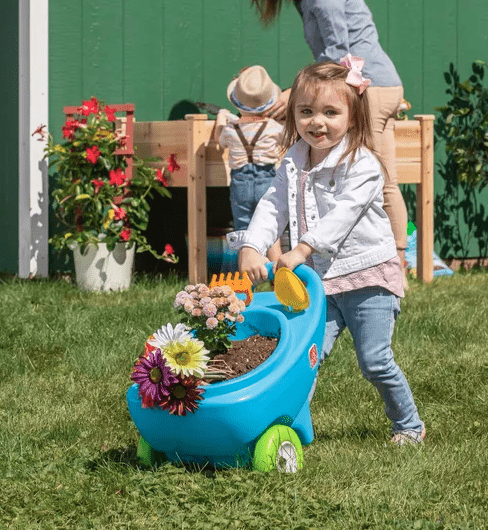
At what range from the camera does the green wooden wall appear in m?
6.89

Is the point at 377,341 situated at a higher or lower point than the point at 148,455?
higher

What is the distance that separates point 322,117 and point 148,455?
1.13m

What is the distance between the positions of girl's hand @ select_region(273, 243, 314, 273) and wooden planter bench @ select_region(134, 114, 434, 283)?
334 cm

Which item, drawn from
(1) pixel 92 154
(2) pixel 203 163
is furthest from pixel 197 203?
(1) pixel 92 154

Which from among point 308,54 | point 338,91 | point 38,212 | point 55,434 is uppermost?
point 308,54

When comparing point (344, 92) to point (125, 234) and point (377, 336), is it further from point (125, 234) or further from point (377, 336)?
point (125, 234)

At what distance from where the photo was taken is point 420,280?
695 cm

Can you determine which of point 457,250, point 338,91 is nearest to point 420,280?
point 457,250

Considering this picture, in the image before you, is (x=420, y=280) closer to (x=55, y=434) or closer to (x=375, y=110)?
(x=375, y=110)

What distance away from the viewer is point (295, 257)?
A: 3.11m

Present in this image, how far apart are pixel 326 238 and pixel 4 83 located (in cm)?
472

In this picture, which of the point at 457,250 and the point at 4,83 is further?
the point at 457,250

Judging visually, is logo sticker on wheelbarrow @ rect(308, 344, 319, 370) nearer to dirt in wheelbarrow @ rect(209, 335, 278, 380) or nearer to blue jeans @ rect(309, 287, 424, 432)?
dirt in wheelbarrow @ rect(209, 335, 278, 380)

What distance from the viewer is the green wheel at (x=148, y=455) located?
3.08 meters
